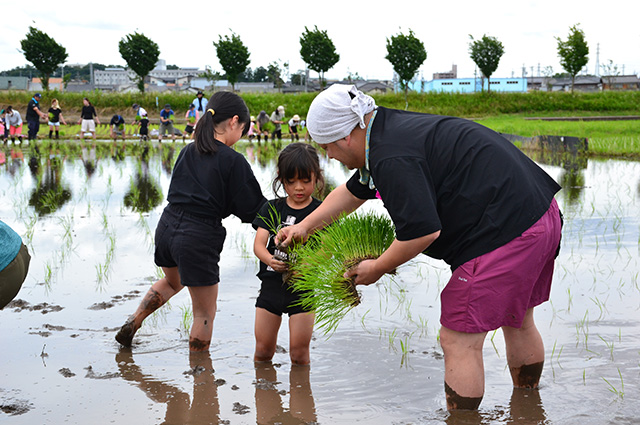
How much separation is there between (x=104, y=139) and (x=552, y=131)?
16316 millimetres

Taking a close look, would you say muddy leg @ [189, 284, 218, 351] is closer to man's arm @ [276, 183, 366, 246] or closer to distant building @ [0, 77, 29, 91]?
man's arm @ [276, 183, 366, 246]

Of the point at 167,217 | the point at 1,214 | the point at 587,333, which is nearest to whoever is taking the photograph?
the point at 167,217

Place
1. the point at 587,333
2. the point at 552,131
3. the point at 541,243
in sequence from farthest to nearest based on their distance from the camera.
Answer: the point at 552,131, the point at 587,333, the point at 541,243

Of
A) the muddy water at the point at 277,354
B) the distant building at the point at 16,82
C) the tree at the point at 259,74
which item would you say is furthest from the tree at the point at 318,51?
the tree at the point at 259,74

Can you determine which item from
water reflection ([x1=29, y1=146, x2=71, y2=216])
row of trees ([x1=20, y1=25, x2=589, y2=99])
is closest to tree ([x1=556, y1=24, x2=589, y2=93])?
row of trees ([x1=20, y1=25, x2=589, y2=99])


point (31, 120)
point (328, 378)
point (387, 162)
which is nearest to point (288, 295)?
point (328, 378)

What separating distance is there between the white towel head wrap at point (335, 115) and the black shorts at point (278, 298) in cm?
107

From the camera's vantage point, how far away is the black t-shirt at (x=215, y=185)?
341 cm

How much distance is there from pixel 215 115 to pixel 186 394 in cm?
143

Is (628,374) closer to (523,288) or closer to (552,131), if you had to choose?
(523,288)

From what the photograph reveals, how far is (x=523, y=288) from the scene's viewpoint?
2.46m

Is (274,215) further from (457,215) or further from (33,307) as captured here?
(33,307)

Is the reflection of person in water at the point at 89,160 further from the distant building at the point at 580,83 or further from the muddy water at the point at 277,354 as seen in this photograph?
the distant building at the point at 580,83

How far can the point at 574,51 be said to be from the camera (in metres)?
41.1
